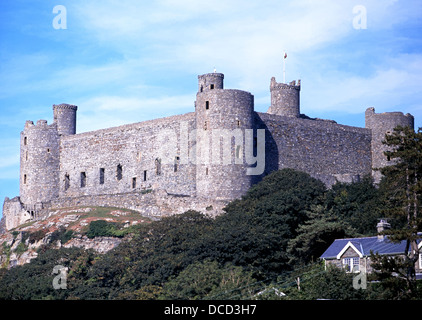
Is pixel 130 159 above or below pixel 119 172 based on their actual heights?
above

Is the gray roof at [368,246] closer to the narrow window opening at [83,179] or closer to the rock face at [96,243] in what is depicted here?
the rock face at [96,243]

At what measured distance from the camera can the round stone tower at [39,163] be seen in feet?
260

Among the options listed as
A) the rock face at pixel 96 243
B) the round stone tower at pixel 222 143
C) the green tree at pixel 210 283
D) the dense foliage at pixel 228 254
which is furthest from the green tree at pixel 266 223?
the rock face at pixel 96 243

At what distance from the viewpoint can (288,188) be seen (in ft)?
217

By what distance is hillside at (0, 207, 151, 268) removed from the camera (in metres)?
65.5

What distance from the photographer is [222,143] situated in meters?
67.6

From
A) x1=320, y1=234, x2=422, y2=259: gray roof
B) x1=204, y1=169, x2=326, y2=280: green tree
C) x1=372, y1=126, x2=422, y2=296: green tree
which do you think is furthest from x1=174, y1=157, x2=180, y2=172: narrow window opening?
x1=372, y1=126, x2=422, y2=296: green tree

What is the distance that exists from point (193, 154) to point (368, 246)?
832 inches

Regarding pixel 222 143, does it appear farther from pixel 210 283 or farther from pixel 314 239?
pixel 210 283

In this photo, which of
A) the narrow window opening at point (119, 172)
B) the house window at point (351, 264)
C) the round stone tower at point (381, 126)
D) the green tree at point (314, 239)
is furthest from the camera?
the round stone tower at point (381, 126)

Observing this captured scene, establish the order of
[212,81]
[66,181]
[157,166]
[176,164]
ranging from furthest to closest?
1. [66,181]
2. [157,166]
3. [212,81]
4. [176,164]

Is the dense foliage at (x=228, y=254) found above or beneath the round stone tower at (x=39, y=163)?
beneath

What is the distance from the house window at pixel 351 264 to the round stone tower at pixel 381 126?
Answer: 2788 cm

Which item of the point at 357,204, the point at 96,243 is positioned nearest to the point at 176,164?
the point at 96,243
